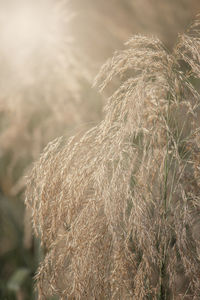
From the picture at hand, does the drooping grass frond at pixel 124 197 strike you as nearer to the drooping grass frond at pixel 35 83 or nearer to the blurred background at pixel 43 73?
the blurred background at pixel 43 73

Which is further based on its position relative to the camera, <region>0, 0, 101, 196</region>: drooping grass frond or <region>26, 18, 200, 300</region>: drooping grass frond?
<region>0, 0, 101, 196</region>: drooping grass frond

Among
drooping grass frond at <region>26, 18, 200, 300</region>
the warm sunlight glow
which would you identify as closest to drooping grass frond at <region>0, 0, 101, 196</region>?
the warm sunlight glow

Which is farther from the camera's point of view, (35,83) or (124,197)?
(35,83)

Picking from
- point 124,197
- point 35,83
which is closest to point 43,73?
point 35,83

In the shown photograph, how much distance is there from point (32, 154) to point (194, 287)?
4.74 ft

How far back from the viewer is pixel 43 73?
8.02 feet

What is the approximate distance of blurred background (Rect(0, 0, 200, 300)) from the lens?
2.39 metres

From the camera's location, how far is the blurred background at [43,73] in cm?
239

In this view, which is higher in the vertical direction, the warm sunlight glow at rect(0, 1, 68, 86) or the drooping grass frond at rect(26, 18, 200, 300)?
the warm sunlight glow at rect(0, 1, 68, 86)

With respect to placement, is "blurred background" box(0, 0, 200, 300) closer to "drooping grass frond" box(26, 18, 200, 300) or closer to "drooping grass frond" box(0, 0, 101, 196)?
"drooping grass frond" box(0, 0, 101, 196)

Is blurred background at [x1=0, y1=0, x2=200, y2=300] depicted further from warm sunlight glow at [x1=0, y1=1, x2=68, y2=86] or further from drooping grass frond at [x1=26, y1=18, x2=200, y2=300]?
drooping grass frond at [x1=26, y1=18, x2=200, y2=300]

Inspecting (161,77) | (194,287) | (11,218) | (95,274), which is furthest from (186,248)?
(11,218)

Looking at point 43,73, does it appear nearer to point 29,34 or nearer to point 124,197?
point 29,34

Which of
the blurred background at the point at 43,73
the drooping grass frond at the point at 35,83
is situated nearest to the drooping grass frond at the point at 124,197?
the blurred background at the point at 43,73
